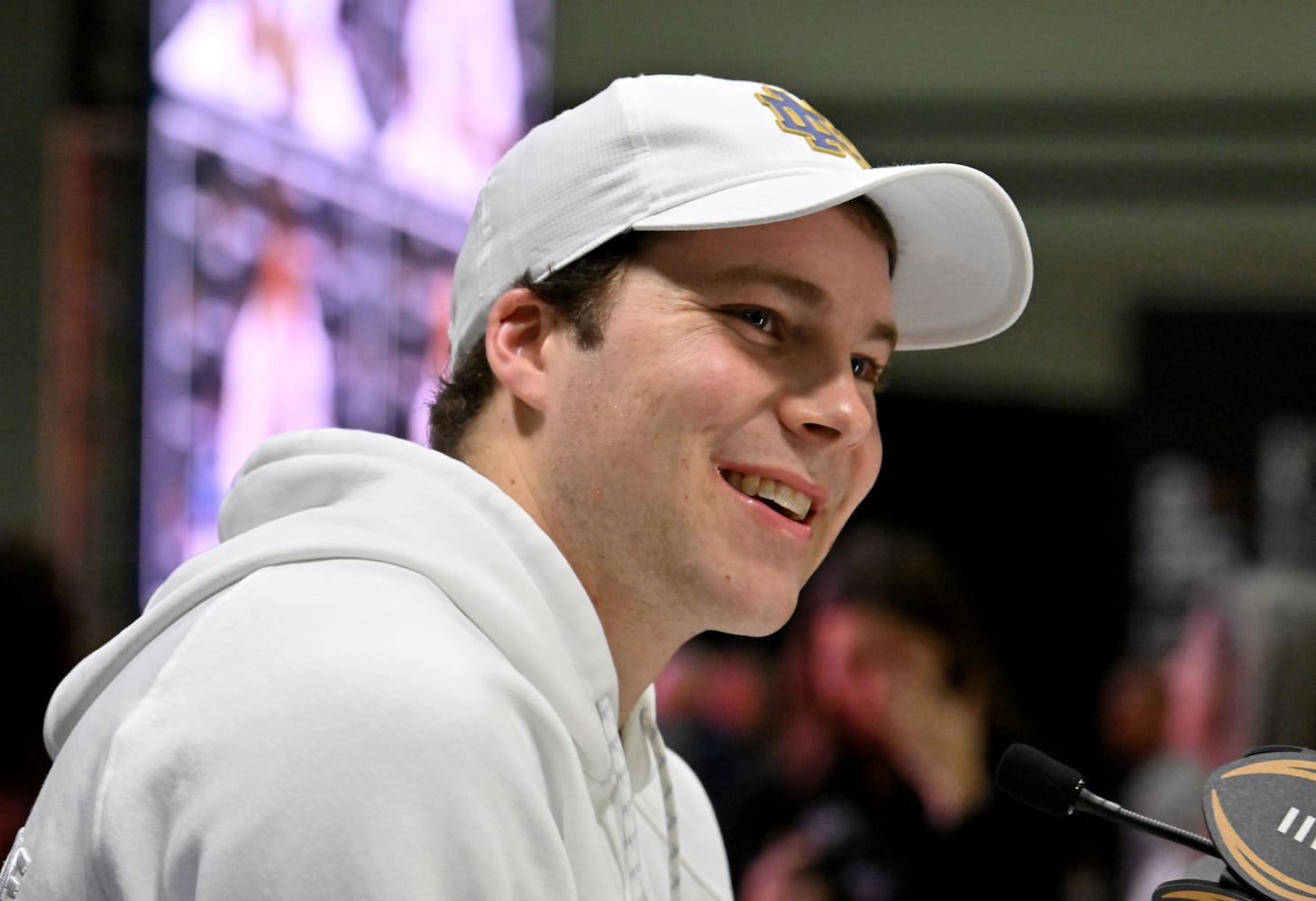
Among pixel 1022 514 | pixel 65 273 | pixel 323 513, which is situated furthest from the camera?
pixel 1022 514

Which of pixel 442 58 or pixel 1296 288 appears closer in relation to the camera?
pixel 442 58

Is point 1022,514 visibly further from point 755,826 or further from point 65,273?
point 65,273

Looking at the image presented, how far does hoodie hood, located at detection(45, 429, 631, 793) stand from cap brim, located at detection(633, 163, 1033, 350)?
0.31 metres

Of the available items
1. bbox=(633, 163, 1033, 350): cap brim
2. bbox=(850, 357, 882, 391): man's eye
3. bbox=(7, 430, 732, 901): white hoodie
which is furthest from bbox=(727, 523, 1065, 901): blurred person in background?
bbox=(7, 430, 732, 901): white hoodie

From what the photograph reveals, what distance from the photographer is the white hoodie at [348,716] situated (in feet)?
2.97

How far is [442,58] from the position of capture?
3547 millimetres

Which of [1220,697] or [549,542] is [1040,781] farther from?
[1220,697]

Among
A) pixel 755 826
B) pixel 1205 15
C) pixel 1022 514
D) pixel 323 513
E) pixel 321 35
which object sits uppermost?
pixel 323 513

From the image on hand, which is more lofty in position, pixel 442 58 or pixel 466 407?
pixel 466 407

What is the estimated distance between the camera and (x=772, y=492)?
1.37 metres

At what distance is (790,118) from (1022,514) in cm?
432

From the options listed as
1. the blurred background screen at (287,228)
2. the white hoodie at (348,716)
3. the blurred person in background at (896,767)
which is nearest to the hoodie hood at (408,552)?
the white hoodie at (348,716)

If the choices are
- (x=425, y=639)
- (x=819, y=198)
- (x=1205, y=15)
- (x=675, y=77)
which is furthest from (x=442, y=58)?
(x=1205, y=15)

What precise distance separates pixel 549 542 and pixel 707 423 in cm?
19
